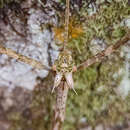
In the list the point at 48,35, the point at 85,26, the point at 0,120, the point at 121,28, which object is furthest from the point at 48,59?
the point at 0,120

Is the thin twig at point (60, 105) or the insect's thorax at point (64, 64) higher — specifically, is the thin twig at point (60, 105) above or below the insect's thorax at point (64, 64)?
below

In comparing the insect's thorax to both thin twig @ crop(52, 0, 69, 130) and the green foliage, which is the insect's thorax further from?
the green foliage

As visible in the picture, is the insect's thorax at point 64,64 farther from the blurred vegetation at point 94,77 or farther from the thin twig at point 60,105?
the blurred vegetation at point 94,77

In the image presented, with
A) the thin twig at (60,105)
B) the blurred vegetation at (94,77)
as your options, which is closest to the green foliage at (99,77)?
the blurred vegetation at (94,77)

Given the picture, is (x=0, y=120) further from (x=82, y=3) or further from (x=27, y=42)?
(x=82, y=3)

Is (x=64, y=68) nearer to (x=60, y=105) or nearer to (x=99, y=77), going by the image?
(x=60, y=105)

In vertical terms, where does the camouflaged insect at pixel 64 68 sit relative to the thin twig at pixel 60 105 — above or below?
above

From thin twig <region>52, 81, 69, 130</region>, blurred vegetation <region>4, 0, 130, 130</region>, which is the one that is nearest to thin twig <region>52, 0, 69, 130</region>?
thin twig <region>52, 81, 69, 130</region>

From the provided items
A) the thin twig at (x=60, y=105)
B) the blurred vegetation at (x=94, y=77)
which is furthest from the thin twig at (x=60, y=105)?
the blurred vegetation at (x=94, y=77)

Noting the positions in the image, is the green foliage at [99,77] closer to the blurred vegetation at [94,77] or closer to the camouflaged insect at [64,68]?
the blurred vegetation at [94,77]
